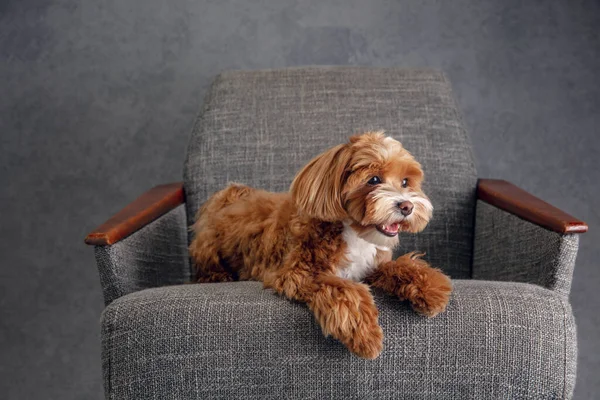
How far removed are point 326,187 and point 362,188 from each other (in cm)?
Result: 8

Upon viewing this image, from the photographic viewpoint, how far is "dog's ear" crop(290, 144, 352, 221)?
152 centimetres

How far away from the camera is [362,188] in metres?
1.52

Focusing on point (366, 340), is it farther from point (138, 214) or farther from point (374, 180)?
point (138, 214)

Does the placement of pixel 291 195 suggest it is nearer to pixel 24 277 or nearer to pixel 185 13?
pixel 185 13

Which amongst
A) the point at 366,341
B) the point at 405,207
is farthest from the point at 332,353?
the point at 405,207

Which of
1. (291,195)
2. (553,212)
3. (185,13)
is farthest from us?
(185,13)

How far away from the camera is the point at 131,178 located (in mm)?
2777

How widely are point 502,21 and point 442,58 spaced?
0.27 m

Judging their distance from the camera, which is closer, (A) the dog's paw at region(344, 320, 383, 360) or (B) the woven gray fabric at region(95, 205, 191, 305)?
(A) the dog's paw at region(344, 320, 383, 360)

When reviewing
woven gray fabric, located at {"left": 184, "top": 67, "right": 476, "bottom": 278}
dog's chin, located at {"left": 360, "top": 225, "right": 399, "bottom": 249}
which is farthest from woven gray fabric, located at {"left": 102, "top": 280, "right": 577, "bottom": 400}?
woven gray fabric, located at {"left": 184, "top": 67, "right": 476, "bottom": 278}

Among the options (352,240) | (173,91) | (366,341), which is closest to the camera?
(366,341)

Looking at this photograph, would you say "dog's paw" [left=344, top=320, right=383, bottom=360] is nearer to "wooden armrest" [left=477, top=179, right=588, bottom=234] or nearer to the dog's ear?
the dog's ear

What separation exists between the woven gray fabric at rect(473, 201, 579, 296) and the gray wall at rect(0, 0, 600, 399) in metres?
0.73

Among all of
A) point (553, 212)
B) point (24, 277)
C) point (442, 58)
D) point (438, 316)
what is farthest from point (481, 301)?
point (24, 277)
